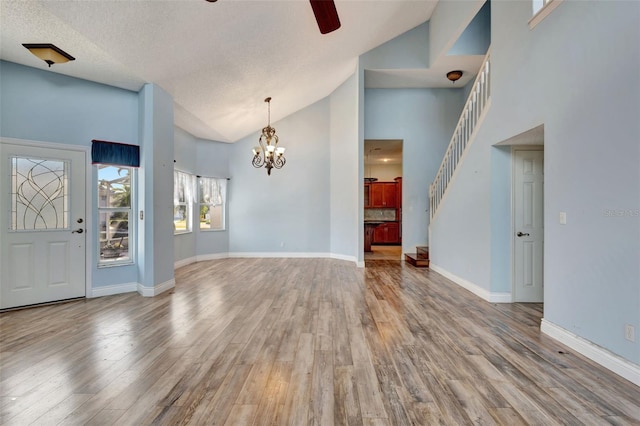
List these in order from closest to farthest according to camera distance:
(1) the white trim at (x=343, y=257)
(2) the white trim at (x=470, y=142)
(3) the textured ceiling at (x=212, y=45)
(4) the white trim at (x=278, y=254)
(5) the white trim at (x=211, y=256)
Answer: (3) the textured ceiling at (x=212, y=45)
(2) the white trim at (x=470, y=142)
(1) the white trim at (x=343, y=257)
(5) the white trim at (x=211, y=256)
(4) the white trim at (x=278, y=254)

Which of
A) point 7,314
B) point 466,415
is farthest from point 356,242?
point 7,314

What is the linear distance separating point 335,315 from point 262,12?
12.7ft

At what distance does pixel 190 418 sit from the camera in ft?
5.68

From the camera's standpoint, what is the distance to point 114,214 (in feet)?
14.6

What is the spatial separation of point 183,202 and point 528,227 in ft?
21.5

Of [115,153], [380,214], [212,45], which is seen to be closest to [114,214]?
[115,153]

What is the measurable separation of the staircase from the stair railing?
90 cm

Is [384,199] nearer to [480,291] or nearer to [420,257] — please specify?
[420,257]

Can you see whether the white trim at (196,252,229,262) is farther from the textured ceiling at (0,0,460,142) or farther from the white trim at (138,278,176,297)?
the textured ceiling at (0,0,460,142)

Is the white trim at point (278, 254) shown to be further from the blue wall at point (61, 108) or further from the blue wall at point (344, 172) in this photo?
the blue wall at point (61, 108)

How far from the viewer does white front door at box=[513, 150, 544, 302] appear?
3.97 meters

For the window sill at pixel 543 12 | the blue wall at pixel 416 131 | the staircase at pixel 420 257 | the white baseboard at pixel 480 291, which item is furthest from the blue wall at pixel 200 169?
the window sill at pixel 543 12

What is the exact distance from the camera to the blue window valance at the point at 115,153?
4.17 m

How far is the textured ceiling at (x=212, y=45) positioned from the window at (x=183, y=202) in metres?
1.09
